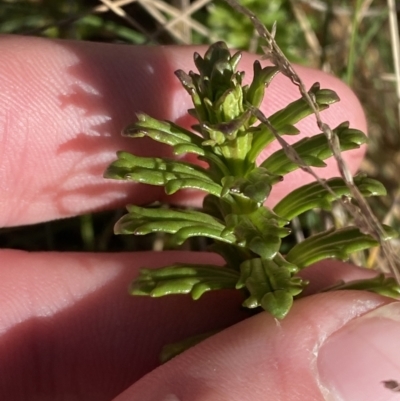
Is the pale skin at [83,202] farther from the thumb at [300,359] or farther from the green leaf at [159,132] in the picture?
the green leaf at [159,132]

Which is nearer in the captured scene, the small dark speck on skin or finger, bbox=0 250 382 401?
the small dark speck on skin

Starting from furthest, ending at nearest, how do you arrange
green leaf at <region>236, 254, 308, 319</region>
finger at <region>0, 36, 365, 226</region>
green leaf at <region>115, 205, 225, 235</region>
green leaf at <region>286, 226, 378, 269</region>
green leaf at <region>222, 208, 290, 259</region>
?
finger at <region>0, 36, 365, 226</region> < green leaf at <region>286, 226, 378, 269</region> < green leaf at <region>115, 205, 225, 235</region> < green leaf at <region>222, 208, 290, 259</region> < green leaf at <region>236, 254, 308, 319</region>

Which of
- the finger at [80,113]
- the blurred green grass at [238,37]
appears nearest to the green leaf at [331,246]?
the finger at [80,113]

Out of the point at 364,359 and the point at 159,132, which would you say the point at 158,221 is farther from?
the point at 364,359

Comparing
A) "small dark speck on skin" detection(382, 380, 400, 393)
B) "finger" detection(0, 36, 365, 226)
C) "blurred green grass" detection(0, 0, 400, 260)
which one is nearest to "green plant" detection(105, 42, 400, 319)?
"small dark speck on skin" detection(382, 380, 400, 393)

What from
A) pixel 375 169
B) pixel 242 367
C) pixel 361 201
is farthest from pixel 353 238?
pixel 375 169

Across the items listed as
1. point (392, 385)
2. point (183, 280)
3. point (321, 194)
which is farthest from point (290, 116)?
point (392, 385)

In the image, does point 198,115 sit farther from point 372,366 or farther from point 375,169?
point 375,169

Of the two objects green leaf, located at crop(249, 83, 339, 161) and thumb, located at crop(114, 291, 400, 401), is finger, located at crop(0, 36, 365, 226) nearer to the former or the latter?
green leaf, located at crop(249, 83, 339, 161)

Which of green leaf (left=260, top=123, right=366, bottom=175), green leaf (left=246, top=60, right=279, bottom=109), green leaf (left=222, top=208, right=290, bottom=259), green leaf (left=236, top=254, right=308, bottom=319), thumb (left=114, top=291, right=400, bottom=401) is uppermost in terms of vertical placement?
green leaf (left=246, top=60, right=279, bottom=109)
